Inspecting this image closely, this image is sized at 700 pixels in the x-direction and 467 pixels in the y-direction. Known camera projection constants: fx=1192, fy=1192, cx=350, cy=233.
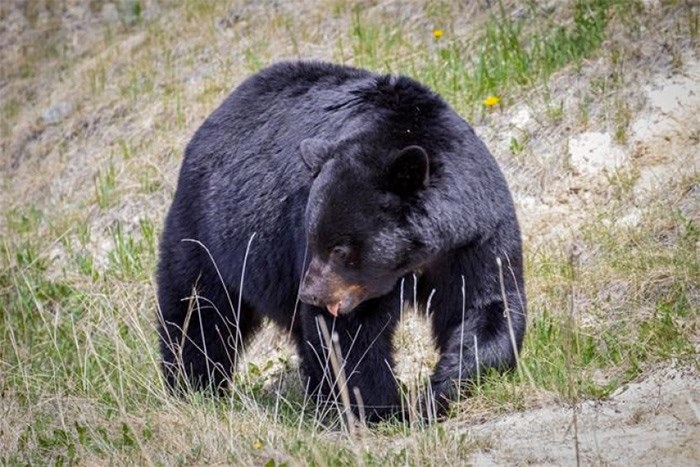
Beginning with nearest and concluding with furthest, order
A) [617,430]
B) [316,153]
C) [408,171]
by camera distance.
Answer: [617,430], [408,171], [316,153]

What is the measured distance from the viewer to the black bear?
5.34 meters

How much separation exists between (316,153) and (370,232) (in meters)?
0.48

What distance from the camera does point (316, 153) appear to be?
5.50 m

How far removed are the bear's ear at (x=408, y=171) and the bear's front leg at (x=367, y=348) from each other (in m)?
0.56

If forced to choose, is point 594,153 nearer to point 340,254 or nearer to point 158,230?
point 340,254

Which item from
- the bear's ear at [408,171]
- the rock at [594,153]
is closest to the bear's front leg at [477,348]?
the bear's ear at [408,171]

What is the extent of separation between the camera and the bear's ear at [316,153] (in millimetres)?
5496

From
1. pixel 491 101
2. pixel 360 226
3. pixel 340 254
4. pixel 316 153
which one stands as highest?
pixel 316 153

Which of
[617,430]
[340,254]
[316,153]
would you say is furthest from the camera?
[316,153]

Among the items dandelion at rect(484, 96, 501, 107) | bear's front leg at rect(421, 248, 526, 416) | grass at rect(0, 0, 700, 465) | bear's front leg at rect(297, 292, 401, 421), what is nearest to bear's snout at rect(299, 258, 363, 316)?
bear's front leg at rect(297, 292, 401, 421)

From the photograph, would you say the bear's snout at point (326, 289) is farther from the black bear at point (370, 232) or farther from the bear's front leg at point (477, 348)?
the bear's front leg at point (477, 348)

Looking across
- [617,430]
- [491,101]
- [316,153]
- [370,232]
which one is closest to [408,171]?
[370,232]

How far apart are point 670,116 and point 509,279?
9.26 feet

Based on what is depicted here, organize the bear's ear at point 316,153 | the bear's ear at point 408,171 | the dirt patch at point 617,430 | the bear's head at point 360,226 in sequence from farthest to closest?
the bear's ear at point 316,153 < the bear's head at point 360,226 < the bear's ear at point 408,171 < the dirt patch at point 617,430
